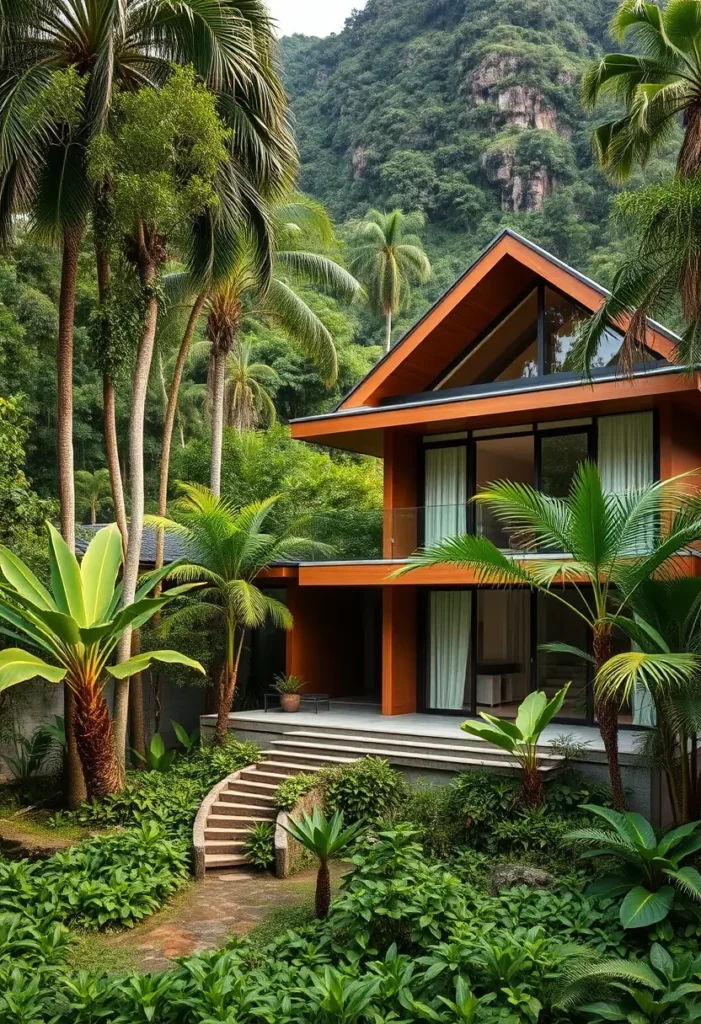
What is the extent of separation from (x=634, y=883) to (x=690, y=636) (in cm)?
259

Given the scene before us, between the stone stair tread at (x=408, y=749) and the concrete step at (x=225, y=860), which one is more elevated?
the stone stair tread at (x=408, y=749)

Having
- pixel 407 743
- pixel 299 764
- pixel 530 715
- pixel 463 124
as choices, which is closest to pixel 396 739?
pixel 407 743

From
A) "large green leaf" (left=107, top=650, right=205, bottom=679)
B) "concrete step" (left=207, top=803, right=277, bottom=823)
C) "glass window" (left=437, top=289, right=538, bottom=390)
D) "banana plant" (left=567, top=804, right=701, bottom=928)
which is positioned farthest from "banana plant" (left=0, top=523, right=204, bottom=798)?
"glass window" (left=437, top=289, right=538, bottom=390)

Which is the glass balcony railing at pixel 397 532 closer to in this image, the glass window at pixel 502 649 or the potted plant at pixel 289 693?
the glass window at pixel 502 649

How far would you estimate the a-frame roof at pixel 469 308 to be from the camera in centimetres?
1538

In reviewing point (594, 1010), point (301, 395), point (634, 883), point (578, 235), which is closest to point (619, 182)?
point (634, 883)

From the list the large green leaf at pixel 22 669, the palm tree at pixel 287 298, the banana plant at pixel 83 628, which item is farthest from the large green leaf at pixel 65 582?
the palm tree at pixel 287 298

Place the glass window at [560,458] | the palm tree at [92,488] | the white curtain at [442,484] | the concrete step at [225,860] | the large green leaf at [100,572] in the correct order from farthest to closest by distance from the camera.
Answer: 1. the palm tree at [92,488]
2. the white curtain at [442,484]
3. the glass window at [560,458]
4. the large green leaf at [100,572]
5. the concrete step at [225,860]

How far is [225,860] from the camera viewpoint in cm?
1190

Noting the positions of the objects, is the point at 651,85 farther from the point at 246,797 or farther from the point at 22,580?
the point at 246,797

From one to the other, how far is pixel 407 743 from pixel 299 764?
1569mm

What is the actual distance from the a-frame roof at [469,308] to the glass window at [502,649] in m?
4.04

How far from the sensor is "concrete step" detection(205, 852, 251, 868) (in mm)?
11812

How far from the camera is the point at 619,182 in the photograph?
14219mm
